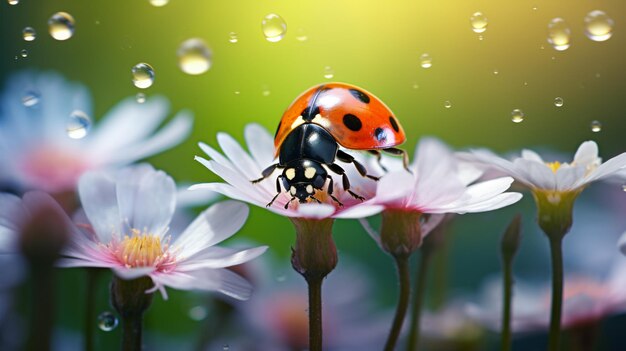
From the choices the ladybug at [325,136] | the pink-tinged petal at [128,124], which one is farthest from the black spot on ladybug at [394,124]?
the pink-tinged petal at [128,124]

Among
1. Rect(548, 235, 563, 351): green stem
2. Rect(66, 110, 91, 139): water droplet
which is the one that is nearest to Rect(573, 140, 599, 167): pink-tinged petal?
Rect(548, 235, 563, 351): green stem

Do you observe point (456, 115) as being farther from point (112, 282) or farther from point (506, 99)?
point (112, 282)

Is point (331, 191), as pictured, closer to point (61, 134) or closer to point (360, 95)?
point (360, 95)

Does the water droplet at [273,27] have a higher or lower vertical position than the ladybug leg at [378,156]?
higher

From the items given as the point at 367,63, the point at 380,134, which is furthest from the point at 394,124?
the point at 367,63

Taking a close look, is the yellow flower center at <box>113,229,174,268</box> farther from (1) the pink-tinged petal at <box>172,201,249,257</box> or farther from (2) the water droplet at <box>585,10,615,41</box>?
(2) the water droplet at <box>585,10,615,41</box>

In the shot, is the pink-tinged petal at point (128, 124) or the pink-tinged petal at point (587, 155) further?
the pink-tinged petal at point (128, 124)

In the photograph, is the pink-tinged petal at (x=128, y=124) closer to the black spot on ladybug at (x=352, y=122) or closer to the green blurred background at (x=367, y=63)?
the green blurred background at (x=367, y=63)
